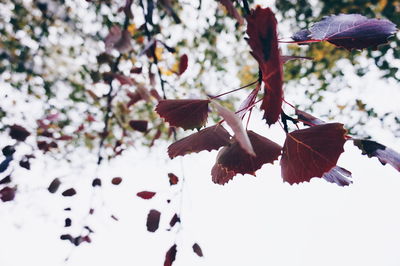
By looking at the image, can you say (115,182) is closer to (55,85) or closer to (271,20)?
(271,20)

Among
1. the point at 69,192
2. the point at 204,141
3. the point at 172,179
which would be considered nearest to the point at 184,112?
the point at 204,141

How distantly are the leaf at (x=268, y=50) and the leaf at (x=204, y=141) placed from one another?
11cm

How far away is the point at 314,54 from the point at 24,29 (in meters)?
2.79

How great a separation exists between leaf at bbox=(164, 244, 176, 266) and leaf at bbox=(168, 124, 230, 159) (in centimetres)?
77

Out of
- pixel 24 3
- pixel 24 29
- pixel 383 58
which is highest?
pixel 24 3

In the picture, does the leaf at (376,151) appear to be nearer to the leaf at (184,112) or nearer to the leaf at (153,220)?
the leaf at (184,112)

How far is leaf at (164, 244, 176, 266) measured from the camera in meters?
1.00

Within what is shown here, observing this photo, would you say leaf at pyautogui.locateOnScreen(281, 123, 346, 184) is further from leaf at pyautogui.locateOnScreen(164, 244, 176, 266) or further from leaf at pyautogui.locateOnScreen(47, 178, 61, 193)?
leaf at pyautogui.locateOnScreen(47, 178, 61, 193)

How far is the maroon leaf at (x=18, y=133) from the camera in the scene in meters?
1.19

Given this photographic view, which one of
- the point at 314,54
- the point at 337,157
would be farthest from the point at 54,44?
the point at 337,157

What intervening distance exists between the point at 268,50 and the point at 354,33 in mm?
240

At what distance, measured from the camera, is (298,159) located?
14.4 inches

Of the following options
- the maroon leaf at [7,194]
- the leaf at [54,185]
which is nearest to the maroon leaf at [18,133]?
the leaf at [54,185]

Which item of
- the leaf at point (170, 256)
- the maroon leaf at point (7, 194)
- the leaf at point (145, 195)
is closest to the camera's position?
the leaf at point (170, 256)
